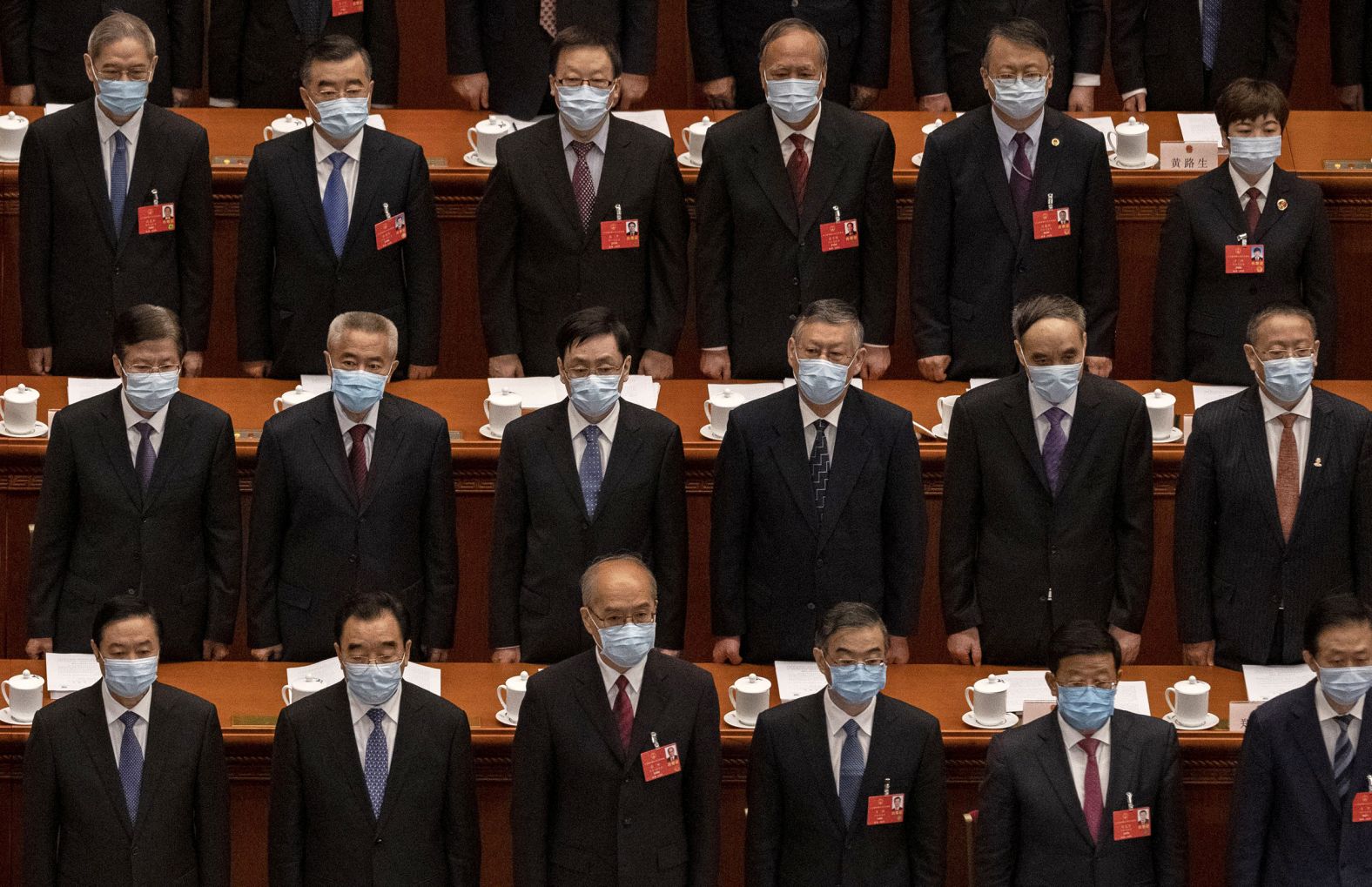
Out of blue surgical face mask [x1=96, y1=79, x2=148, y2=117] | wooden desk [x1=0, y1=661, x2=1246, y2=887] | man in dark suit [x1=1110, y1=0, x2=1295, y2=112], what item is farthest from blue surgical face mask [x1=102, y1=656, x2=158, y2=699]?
man in dark suit [x1=1110, y1=0, x2=1295, y2=112]

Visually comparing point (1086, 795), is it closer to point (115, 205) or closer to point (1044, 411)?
point (1044, 411)

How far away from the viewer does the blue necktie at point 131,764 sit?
17.3ft

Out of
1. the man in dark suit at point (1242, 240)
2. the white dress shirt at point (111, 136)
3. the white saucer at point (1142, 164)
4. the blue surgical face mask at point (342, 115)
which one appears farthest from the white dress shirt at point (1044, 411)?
the white dress shirt at point (111, 136)

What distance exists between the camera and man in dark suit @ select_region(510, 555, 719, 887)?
5234mm

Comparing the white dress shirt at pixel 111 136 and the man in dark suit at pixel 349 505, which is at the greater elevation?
the white dress shirt at pixel 111 136

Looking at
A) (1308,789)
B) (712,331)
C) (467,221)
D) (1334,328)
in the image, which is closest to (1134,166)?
(1334,328)

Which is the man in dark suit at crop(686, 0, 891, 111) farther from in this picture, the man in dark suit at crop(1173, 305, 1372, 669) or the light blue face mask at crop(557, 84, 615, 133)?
the man in dark suit at crop(1173, 305, 1372, 669)

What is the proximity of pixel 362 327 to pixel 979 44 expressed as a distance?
212 centimetres

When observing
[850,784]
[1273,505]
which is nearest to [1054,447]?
[1273,505]

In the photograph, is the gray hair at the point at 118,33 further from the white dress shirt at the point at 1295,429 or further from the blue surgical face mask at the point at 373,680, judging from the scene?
the white dress shirt at the point at 1295,429

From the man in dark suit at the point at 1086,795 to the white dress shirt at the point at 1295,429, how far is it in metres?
0.77

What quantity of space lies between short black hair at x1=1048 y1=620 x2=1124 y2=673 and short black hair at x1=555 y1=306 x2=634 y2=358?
3.75 ft

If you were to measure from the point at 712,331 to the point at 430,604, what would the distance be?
3.67 feet

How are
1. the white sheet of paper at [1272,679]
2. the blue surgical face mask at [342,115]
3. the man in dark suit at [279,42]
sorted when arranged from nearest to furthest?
the white sheet of paper at [1272,679] → the blue surgical face mask at [342,115] → the man in dark suit at [279,42]
